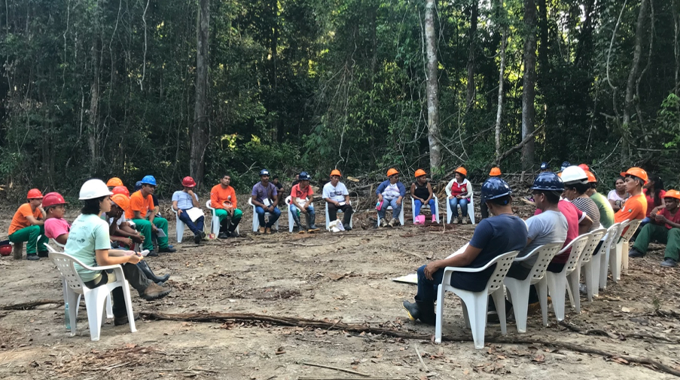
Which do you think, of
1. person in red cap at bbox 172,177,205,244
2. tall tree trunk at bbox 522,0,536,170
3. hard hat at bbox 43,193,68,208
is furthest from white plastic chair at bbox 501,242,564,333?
tall tree trunk at bbox 522,0,536,170

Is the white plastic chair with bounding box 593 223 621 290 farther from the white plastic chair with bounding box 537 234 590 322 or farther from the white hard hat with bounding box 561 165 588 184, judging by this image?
the white plastic chair with bounding box 537 234 590 322

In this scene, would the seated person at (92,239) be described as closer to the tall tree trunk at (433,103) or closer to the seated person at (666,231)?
the seated person at (666,231)

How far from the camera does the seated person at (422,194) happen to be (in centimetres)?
1054

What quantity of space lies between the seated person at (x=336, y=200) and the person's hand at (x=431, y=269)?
6.33 metres

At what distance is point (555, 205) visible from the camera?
13.8 feet

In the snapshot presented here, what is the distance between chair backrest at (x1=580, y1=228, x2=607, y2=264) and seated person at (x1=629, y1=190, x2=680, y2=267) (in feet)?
8.10

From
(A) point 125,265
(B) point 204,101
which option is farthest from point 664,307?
(B) point 204,101

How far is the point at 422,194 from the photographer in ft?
34.9

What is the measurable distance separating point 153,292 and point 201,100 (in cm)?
1150

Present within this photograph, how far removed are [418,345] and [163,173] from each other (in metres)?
14.6

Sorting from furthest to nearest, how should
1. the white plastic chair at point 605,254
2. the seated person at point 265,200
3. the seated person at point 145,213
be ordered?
the seated person at point 265,200 < the seated person at point 145,213 < the white plastic chair at point 605,254

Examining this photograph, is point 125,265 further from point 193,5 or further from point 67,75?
point 193,5

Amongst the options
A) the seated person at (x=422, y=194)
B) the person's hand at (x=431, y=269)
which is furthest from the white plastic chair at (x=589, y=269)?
the seated person at (x=422, y=194)

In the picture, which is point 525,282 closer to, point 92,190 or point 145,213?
point 92,190
